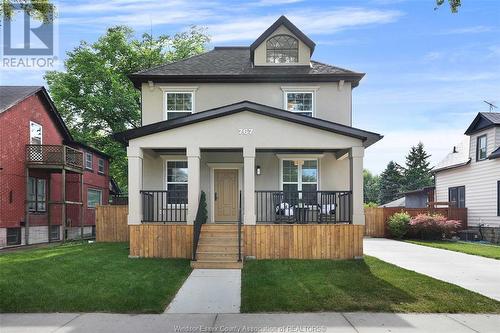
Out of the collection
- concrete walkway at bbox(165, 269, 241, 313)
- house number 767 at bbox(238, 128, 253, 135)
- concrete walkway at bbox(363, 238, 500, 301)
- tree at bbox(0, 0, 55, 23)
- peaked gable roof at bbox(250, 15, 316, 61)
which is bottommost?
concrete walkway at bbox(363, 238, 500, 301)

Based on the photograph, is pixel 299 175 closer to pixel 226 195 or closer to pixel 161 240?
pixel 226 195

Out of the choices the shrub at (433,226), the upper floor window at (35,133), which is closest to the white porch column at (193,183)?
the upper floor window at (35,133)

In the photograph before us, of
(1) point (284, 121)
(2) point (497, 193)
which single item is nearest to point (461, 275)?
(1) point (284, 121)

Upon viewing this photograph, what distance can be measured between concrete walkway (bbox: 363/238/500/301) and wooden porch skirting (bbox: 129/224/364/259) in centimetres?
153

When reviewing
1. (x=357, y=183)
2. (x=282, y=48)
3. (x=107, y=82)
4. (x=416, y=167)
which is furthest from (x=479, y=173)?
(x=416, y=167)

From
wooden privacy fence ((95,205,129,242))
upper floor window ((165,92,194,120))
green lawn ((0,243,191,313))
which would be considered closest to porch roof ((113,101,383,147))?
upper floor window ((165,92,194,120))

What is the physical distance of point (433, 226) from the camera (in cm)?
2202

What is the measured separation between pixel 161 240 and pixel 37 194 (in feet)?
40.4

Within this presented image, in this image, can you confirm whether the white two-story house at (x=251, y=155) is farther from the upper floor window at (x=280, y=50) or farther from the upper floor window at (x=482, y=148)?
the upper floor window at (x=482, y=148)

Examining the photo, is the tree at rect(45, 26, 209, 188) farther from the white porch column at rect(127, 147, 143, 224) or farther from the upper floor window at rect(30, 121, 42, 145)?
the white porch column at rect(127, 147, 143, 224)

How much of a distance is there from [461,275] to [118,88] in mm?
27357

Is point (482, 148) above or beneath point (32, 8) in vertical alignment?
beneath

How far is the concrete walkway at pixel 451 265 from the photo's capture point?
384 inches

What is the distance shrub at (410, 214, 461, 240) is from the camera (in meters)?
21.9
